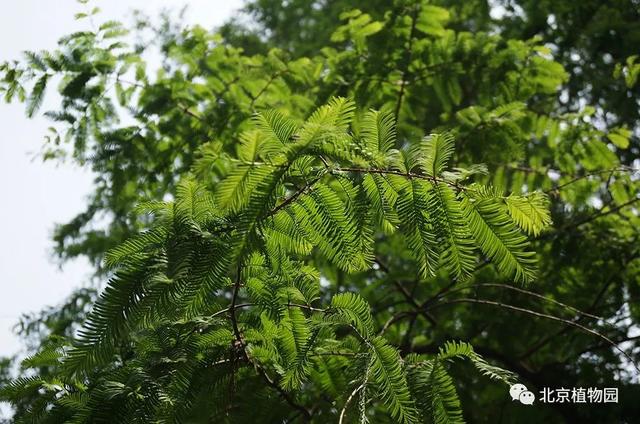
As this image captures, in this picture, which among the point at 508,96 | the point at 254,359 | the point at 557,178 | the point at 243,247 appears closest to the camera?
the point at 243,247

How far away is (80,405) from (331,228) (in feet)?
2.65

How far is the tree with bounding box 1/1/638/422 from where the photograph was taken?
4.37ft

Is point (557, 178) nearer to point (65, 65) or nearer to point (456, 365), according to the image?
point (456, 365)

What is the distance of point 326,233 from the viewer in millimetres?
1488

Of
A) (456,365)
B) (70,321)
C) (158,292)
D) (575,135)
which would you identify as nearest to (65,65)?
(70,321)

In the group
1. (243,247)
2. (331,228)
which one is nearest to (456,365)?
(331,228)

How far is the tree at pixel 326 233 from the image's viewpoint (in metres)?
1.33

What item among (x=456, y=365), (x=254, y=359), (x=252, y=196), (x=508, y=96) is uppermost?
(x=252, y=196)

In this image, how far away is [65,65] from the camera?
10.6 ft

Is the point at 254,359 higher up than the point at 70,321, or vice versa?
the point at 254,359

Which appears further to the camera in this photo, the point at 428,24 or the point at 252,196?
the point at 428,24

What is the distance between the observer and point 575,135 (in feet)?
11.7

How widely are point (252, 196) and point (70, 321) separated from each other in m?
3.42

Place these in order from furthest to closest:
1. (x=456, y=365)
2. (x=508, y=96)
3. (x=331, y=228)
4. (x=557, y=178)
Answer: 1. (x=557, y=178)
2. (x=508, y=96)
3. (x=456, y=365)
4. (x=331, y=228)
